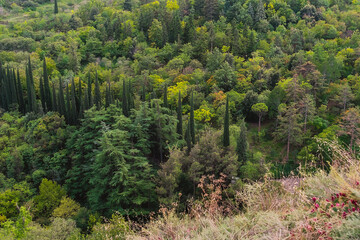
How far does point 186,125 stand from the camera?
3562cm

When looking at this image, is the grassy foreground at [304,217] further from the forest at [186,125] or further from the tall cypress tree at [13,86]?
the tall cypress tree at [13,86]

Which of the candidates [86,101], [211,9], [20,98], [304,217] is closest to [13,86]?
[20,98]

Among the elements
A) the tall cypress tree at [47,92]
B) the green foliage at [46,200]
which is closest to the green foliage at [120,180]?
the green foliage at [46,200]

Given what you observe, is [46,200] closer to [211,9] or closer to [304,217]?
[304,217]

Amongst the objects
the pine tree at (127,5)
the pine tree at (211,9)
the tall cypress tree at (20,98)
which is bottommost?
the tall cypress tree at (20,98)

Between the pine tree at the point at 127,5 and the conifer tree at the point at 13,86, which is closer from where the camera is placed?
the conifer tree at the point at 13,86

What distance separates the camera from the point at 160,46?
6244 cm

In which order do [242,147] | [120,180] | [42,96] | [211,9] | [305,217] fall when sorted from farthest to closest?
[211,9]
[42,96]
[242,147]
[120,180]
[305,217]

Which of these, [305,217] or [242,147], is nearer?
[305,217]

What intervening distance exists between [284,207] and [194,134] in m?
24.3

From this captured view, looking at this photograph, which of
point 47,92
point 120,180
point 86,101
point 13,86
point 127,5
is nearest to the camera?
point 120,180

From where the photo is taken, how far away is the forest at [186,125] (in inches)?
356

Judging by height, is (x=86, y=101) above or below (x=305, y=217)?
below

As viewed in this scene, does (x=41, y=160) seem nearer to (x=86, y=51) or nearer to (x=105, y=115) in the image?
(x=105, y=115)
